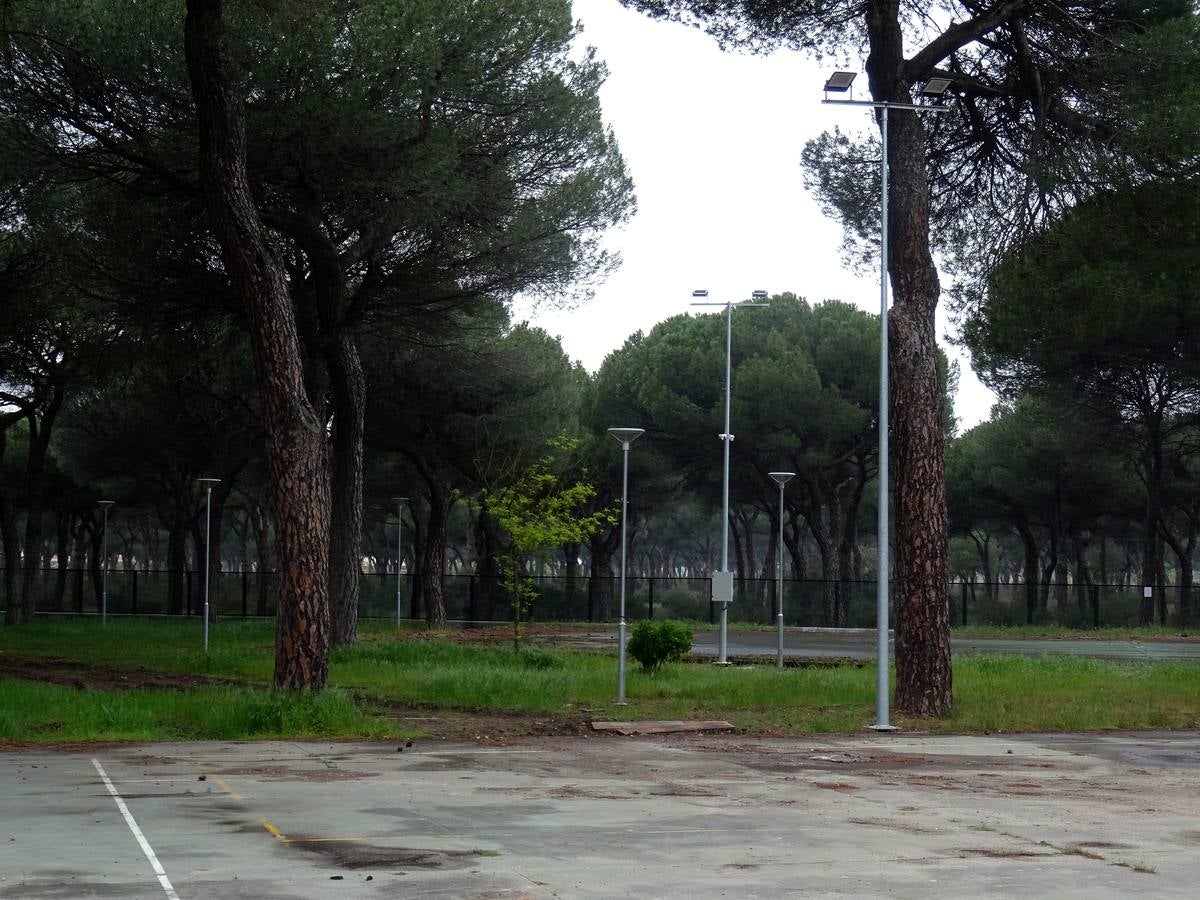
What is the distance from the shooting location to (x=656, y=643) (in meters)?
24.9

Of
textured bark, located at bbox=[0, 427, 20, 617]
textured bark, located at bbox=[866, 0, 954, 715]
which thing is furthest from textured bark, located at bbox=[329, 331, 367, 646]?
textured bark, located at bbox=[0, 427, 20, 617]

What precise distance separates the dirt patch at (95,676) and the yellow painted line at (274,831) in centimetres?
1244

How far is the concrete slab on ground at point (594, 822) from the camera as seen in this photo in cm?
782

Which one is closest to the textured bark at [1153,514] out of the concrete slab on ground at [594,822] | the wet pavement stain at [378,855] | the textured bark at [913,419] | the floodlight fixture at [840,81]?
the textured bark at [913,419]

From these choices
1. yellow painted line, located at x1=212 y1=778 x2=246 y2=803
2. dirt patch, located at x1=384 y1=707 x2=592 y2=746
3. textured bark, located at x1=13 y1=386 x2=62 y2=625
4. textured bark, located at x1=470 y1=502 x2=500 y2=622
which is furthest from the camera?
textured bark, located at x1=470 y1=502 x2=500 y2=622

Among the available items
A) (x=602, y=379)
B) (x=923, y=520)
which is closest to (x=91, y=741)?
(x=923, y=520)

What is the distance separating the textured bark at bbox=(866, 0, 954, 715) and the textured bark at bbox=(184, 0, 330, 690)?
7432 mm

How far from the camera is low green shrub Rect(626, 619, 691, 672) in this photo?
24875 mm

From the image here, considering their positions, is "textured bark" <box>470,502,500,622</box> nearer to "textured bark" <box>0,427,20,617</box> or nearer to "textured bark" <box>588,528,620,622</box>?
"textured bark" <box>588,528,620,622</box>

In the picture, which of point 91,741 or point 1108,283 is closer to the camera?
point 91,741

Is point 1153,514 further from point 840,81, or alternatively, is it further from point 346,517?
point 840,81

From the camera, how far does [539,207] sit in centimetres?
2900

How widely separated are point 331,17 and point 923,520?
11436mm

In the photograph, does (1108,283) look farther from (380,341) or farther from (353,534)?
(380,341)
